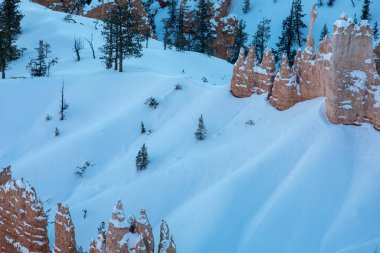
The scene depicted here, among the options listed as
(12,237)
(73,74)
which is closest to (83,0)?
(73,74)

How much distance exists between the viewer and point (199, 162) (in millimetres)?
20703

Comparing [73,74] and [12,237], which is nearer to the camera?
[12,237]

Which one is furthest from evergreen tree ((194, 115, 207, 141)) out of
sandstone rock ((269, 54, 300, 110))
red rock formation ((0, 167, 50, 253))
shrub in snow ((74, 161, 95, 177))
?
red rock formation ((0, 167, 50, 253))

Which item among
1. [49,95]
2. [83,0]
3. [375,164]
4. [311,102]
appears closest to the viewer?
[375,164]

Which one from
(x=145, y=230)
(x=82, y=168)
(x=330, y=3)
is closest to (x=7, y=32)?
(x=82, y=168)

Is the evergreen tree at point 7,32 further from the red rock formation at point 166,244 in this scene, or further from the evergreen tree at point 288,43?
the evergreen tree at point 288,43

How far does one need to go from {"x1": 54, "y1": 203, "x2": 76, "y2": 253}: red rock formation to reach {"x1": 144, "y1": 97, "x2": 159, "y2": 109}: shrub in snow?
15.9 m

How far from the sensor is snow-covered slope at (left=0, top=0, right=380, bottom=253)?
16031 millimetres

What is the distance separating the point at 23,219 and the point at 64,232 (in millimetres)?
1784

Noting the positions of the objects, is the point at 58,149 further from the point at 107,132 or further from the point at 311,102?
the point at 311,102

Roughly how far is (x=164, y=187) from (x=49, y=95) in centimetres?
1465

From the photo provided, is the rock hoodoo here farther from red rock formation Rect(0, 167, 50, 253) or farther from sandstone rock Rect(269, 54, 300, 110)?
red rock formation Rect(0, 167, 50, 253)

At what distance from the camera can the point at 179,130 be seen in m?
24.4

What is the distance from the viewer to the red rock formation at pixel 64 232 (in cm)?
1162
